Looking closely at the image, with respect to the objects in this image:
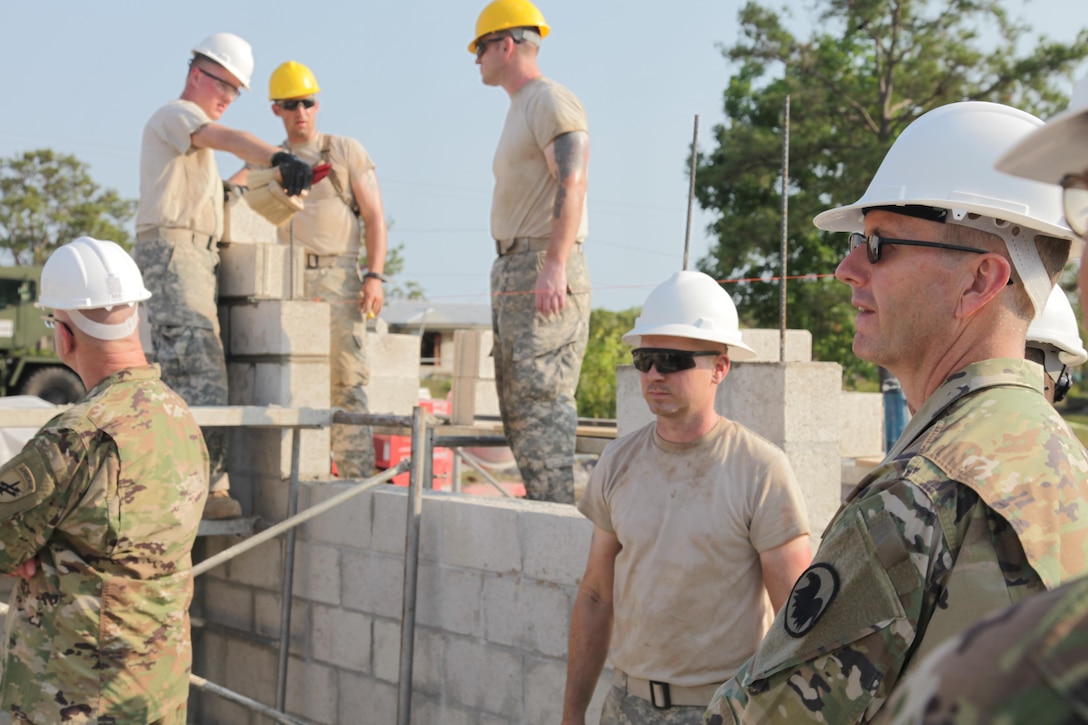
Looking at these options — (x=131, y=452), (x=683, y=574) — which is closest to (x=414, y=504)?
(x=131, y=452)

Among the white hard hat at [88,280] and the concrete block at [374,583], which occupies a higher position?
the white hard hat at [88,280]

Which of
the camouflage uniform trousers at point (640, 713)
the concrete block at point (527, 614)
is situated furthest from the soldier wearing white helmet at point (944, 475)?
the concrete block at point (527, 614)

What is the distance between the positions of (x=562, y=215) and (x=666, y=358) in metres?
1.59

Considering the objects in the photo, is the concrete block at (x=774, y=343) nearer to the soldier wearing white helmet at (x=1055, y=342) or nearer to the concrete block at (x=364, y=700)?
the soldier wearing white helmet at (x=1055, y=342)

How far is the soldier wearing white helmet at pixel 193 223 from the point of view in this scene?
6066mm

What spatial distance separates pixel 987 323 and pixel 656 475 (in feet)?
5.49

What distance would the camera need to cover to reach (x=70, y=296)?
12.4ft

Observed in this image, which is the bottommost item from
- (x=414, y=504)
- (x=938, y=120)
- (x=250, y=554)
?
(x=250, y=554)

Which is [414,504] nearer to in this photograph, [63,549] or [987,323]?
[63,549]

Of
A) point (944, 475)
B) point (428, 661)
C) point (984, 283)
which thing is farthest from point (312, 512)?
point (944, 475)

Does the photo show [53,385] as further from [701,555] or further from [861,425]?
[701,555]

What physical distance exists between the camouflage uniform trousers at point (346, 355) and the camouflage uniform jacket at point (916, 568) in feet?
17.8

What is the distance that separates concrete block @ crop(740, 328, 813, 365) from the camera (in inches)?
231

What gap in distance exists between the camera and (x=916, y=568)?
1.50 metres
